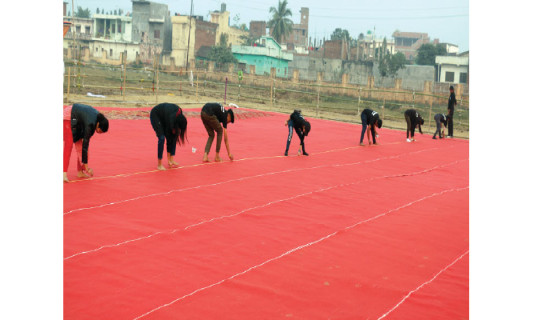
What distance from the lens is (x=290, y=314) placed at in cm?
471

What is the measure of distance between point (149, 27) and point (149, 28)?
101mm

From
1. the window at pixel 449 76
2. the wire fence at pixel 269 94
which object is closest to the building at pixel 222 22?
the wire fence at pixel 269 94

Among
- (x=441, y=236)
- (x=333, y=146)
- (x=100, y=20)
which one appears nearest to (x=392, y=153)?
(x=333, y=146)

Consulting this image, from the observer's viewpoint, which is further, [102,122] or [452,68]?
[452,68]

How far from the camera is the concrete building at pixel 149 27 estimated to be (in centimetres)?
6438

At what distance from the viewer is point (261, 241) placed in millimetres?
6543

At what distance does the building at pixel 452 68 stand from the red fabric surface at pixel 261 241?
4261cm

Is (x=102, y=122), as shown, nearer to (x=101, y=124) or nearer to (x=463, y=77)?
(x=101, y=124)

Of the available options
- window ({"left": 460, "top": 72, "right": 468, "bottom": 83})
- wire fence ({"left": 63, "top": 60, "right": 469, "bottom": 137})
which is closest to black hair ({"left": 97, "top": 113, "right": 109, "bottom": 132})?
wire fence ({"left": 63, "top": 60, "right": 469, "bottom": 137})

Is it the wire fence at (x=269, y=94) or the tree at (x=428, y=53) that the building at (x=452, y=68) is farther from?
the wire fence at (x=269, y=94)

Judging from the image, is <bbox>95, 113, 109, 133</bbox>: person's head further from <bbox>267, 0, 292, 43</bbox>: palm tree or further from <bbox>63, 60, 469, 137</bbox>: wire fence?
<bbox>267, 0, 292, 43</bbox>: palm tree

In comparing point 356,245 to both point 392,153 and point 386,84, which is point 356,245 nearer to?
point 392,153

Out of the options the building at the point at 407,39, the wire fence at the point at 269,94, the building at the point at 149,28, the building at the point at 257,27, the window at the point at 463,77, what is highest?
the building at the point at 407,39

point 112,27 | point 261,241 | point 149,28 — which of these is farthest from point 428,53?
point 261,241
